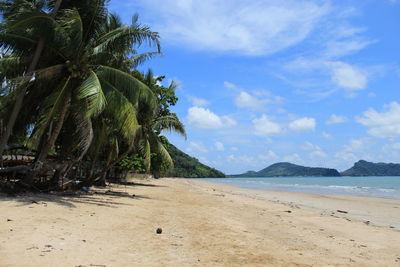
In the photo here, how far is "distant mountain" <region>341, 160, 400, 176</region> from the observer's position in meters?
184

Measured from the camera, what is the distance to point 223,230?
24.6ft

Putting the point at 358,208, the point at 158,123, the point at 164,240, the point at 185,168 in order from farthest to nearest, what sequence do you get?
the point at 185,168 → the point at 158,123 → the point at 358,208 → the point at 164,240

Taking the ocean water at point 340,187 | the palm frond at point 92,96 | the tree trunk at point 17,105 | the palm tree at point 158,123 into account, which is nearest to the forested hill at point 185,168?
the ocean water at point 340,187

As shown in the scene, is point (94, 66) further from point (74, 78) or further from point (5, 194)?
point (5, 194)

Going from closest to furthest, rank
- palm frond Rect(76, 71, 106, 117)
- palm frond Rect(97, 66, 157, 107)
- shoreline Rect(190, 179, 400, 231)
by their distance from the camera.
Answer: palm frond Rect(76, 71, 106, 117), palm frond Rect(97, 66, 157, 107), shoreline Rect(190, 179, 400, 231)

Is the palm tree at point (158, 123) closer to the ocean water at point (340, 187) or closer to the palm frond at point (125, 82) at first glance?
the palm frond at point (125, 82)

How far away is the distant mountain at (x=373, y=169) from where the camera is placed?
184 metres

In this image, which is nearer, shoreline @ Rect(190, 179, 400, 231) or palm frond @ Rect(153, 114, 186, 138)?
shoreline @ Rect(190, 179, 400, 231)

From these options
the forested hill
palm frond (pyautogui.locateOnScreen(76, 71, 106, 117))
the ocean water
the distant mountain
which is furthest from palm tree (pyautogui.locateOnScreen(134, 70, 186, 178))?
the distant mountain

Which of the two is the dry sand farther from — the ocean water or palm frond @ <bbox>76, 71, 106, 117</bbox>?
the ocean water

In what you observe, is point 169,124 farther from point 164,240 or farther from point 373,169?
point 373,169

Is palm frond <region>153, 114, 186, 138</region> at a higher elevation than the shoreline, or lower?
higher

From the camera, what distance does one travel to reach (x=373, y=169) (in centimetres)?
18800

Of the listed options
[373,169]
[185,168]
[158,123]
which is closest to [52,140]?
[158,123]
